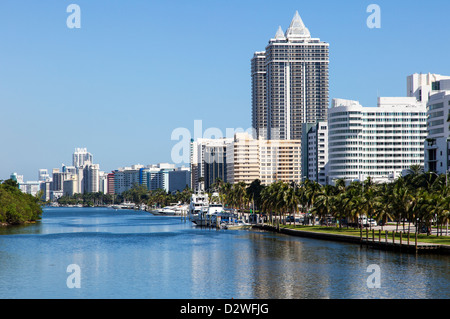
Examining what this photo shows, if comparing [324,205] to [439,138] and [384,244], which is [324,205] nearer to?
[384,244]

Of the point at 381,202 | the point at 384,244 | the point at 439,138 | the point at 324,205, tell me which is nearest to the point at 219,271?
the point at 384,244

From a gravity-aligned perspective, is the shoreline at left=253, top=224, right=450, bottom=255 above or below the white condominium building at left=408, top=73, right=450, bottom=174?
below

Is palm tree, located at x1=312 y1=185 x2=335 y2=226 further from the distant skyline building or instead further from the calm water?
the distant skyline building

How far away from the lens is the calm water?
72562 mm

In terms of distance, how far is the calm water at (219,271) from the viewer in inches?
2857

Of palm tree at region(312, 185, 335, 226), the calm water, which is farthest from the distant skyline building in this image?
the calm water

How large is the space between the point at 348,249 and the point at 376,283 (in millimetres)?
33593

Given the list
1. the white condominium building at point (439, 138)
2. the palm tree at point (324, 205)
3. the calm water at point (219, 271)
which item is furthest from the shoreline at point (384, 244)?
the white condominium building at point (439, 138)

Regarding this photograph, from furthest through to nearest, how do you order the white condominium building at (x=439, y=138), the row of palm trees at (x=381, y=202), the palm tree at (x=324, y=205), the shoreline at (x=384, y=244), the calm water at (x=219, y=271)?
1. the white condominium building at (x=439, y=138)
2. the palm tree at (x=324, y=205)
3. the row of palm trees at (x=381, y=202)
4. the shoreline at (x=384, y=244)
5. the calm water at (x=219, y=271)

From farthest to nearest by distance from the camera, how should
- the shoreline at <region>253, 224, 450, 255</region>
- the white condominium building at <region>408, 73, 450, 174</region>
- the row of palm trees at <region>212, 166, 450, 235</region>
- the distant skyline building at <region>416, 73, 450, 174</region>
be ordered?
the white condominium building at <region>408, 73, 450, 174</region> < the distant skyline building at <region>416, 73, 450, 174</region> < the row of palm trees at <region>212, 166, 450, 235</region> < the shoreline at <region>253, 224, 450, 255</region>

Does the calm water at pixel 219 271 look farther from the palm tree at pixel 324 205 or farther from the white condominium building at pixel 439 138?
the white condominium building at pixel 439 138

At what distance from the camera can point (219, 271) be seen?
89750mm
